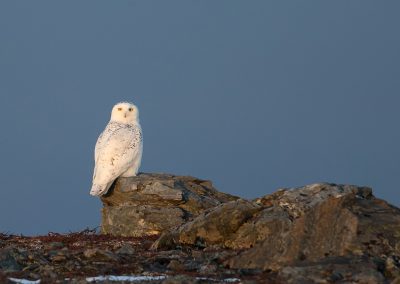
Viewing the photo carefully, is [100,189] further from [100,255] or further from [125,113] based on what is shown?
[100,255]

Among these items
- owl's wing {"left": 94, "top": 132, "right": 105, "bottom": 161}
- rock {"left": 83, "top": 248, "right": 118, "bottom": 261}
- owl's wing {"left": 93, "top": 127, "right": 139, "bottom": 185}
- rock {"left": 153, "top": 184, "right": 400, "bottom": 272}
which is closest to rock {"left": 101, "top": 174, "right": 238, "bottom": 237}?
owl's wing {"left": 93, "top": 127, "right": 139, "bottom": 185}

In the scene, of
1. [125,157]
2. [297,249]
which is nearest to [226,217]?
[297,249]

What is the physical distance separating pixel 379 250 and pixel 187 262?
4.14 metres

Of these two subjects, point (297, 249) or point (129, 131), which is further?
point (129, 131)

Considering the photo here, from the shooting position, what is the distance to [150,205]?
26766mm

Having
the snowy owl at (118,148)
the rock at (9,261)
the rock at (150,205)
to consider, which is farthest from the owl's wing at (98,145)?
the rock at (9,261)

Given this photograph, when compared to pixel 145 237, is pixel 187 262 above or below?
below

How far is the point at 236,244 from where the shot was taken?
20844mm

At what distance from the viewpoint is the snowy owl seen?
28.6 meters

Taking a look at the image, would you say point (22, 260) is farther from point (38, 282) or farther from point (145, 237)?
point (145, 237)

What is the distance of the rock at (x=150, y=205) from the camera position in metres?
26.5

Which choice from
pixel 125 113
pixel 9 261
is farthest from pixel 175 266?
pixel 125 113

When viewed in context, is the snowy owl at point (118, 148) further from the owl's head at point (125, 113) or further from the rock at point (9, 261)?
the rock at point (9, 261)

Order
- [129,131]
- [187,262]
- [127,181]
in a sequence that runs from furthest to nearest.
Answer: [129,131], [127,181], [187,262]
